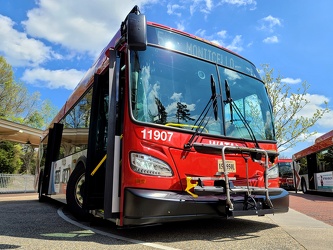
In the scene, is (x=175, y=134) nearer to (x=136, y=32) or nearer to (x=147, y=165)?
(x=147, y=165)

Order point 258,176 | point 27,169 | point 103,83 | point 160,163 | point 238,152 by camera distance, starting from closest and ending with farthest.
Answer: point 160,163 → point 238,152 → point 258,176 → point 103,83 → point 27,169

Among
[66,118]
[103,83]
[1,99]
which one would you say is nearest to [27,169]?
[1,99]

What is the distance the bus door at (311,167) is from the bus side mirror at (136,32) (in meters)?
19.0

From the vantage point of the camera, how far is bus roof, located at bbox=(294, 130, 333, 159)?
17.9m

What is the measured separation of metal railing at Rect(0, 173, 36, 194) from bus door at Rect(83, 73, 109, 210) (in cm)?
1909

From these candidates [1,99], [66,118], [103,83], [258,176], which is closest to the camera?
[258,176]

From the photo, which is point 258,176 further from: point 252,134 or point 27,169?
point 27,169

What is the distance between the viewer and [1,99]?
32.8 meters

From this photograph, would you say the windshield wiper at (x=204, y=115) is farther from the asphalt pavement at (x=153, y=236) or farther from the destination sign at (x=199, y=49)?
the asphalt pavement at (x=153, y=236)

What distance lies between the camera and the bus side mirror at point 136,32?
13.7 ft

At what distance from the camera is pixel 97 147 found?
5.33 meters

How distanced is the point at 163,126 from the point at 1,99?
3325 cm

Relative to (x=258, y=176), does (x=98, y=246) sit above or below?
below

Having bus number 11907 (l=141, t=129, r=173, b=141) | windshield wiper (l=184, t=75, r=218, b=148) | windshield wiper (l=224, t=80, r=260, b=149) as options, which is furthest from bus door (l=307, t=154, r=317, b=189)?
bus number 11907 (l=141, t=129, r=173, b=141)
